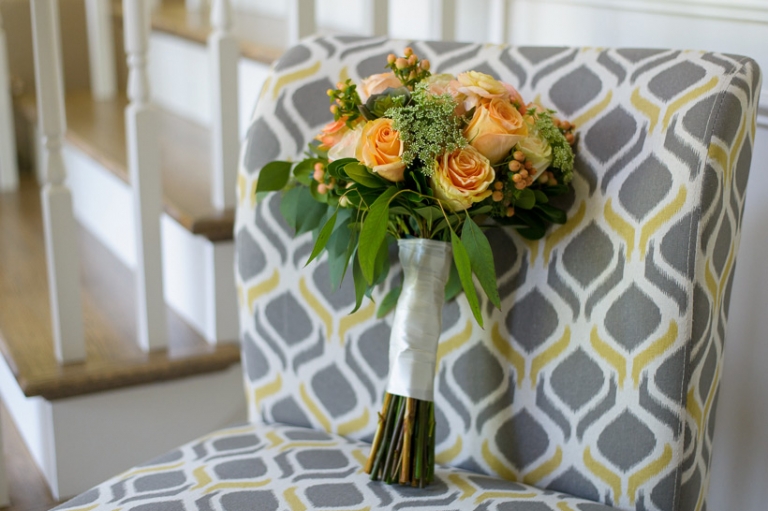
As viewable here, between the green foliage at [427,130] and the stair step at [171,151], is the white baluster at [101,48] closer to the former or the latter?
the stair step at [171,151]

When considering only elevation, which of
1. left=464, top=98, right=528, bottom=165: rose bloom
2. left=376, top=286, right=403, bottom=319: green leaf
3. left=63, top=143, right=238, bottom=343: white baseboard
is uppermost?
left=464, top=98, right=528, bottom=165: rose bloom

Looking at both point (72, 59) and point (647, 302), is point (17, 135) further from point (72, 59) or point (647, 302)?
point (647, 302)

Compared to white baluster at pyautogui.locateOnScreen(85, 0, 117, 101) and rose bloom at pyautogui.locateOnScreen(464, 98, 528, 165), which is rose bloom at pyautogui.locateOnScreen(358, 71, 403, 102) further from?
white baluster at pyautogui.locateOnScreen(85, 0, 117, 101)

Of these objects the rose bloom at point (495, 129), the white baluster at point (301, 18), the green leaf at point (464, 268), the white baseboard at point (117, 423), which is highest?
the white baluster at point (301, 18)

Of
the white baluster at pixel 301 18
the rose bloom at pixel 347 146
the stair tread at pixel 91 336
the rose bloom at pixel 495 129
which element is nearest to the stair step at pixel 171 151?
Answer: the stair tread at pixel 91 336

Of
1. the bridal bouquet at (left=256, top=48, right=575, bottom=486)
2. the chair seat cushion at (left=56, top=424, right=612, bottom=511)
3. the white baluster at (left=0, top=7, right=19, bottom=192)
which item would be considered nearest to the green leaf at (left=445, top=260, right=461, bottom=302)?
the bridal bouquet at (left=256, top=48, right=575, bottom=486)

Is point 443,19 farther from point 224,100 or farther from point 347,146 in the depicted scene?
point 347,146

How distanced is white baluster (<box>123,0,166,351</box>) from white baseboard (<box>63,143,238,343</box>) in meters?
0.06

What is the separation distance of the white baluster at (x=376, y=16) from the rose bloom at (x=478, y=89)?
0.73 meters

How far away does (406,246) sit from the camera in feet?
3.04

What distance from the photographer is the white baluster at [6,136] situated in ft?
7.12

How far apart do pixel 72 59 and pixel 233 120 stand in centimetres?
128

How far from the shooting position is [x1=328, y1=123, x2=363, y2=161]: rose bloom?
0.88 meters

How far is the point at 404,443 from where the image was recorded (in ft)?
3.08
